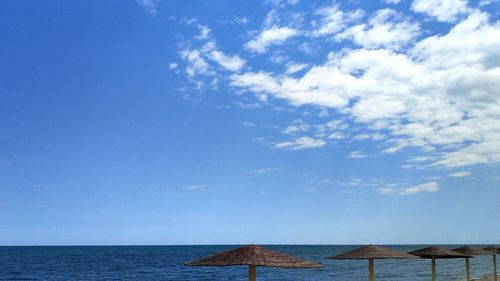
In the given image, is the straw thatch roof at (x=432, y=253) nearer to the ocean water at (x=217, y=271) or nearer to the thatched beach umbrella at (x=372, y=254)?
the thatched beach umbrella at (x=372, y=254)

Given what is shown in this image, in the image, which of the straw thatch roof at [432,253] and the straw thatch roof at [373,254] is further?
the straw thatch roof at [432,253]

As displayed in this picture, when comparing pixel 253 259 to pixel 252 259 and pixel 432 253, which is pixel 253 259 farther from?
pixel 432 253

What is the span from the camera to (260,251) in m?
11.9

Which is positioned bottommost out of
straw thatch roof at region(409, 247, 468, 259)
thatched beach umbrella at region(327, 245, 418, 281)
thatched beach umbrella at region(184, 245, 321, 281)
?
straw thatch roof at region(409, 247, 468, 259)

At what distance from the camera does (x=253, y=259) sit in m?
11.5

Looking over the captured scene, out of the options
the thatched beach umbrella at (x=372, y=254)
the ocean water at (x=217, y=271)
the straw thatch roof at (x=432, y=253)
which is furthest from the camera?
the ocean water at (x=217, y=271)

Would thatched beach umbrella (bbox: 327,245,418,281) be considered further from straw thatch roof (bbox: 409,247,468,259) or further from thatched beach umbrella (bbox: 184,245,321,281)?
thatched beach umbrella (bbox: 184,245,321,281)

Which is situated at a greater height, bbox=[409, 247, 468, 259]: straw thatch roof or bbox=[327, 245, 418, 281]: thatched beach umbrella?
bbox=[327, 245, 418, 281]: thatched beach umbrella

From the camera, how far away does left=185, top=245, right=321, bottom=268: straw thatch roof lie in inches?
449

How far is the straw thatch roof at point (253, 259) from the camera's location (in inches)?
449

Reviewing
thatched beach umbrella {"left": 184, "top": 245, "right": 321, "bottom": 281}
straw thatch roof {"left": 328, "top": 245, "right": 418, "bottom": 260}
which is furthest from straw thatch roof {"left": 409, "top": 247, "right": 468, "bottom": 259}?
thatched beach umbrella {"left": 184, "top": 245, "right": 321, "bottom": 281}

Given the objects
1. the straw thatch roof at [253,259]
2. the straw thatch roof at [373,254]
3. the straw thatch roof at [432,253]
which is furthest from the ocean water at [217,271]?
the straw thatch roof at [253,259]

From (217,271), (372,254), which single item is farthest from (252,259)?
(217,271)

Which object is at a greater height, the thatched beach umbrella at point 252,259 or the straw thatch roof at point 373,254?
the thatched beach umbrella at point 252,259
